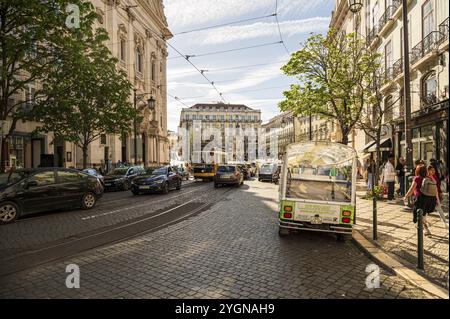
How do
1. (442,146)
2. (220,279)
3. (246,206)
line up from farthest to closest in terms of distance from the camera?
(442,146), (246,206), (220,279)

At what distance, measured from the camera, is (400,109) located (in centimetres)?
2064

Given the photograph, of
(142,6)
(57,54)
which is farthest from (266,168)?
(142,6)

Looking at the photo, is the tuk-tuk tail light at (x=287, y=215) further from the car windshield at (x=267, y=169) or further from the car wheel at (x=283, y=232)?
the car windshield at (x=267, y=169)

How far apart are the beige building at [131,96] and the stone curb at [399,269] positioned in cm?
1863

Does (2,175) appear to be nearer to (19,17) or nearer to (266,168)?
(19,17)

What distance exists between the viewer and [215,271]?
4852mm

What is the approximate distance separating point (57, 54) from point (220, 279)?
12.9 m

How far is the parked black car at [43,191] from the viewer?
29.3 ft

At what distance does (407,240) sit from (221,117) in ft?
378

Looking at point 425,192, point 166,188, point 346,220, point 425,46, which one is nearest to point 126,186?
point 166,188

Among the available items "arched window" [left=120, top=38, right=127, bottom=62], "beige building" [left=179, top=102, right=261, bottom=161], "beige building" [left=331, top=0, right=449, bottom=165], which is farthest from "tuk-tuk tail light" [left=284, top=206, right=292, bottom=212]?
"beige building" [left=179, top=102, right=261, bottom=161]

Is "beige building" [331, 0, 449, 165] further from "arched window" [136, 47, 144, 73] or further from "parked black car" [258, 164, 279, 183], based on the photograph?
"arched window" [136, 47, 144, 73]

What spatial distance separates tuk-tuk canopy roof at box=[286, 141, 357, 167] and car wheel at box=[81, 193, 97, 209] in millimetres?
7613
